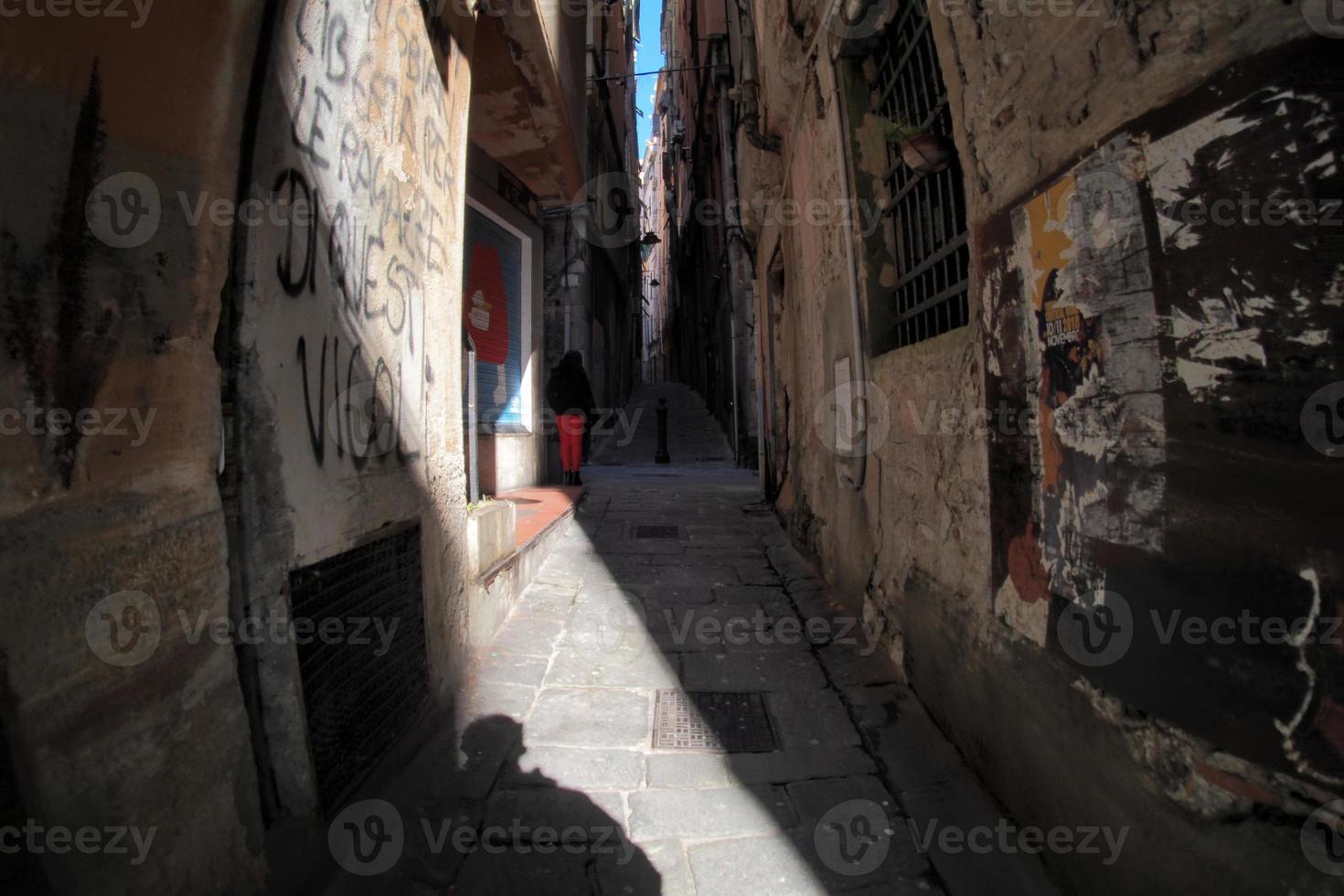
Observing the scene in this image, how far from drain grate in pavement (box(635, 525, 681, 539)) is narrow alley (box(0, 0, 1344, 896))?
1.94 m

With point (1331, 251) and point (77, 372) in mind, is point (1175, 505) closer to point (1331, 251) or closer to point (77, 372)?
point (1331, 251)

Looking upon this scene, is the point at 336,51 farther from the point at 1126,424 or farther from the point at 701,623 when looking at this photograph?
the point at 701,623

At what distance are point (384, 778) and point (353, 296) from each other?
1.64m

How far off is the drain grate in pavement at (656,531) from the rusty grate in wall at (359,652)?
324 centimetres

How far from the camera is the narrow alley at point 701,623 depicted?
121 cm

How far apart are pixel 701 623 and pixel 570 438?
424 centimetres

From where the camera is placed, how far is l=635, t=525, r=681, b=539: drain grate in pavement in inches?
227

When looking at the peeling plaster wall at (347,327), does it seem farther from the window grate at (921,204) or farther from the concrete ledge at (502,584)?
the window grate at (921,204)

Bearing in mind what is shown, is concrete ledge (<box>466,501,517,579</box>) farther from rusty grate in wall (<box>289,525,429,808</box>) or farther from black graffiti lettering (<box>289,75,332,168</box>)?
black graffiti lettering (<box>289,75,332,168</box>)

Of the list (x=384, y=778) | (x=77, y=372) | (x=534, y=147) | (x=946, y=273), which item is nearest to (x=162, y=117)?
(x=77, y=372)

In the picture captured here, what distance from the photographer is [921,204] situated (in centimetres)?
321

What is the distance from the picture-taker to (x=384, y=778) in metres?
2.24

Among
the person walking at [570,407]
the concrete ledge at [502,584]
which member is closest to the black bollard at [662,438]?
the person walking at [570,407]

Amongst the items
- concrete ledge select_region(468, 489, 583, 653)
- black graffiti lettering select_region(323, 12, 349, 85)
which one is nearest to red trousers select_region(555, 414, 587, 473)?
concrete ledge select_region(468, 489, 583, 653)
